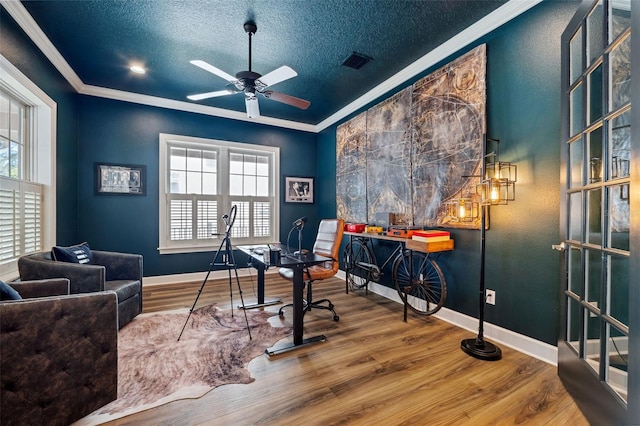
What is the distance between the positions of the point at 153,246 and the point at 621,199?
519 cm

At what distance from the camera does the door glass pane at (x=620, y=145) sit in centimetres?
130

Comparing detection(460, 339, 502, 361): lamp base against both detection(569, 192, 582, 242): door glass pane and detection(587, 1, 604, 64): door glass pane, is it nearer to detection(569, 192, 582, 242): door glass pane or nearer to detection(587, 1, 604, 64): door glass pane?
detection(569, 192, 582, 242): door glass pane

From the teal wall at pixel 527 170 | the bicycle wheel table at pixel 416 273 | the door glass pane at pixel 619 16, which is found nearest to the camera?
the door glass pane at pixel 619 16

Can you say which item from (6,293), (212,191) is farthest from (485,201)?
(212,191)

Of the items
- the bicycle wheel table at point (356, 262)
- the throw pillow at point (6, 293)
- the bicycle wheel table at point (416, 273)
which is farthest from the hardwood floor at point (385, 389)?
the bicycle wheel table at point (356, 262)

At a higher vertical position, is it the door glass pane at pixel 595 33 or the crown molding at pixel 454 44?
the crown molding at pixel 454 44

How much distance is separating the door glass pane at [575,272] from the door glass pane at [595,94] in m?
0.82

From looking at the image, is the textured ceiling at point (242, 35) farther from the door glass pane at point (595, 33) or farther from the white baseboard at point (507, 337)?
A: the white baseboard at point (507, 337)

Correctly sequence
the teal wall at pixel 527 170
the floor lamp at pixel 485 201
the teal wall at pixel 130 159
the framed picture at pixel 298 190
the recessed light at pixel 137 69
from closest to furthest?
the teal wall at pixel 527 170
the floor lamp at pixel 485 201
the recessed light at pixel 137 69
the teal wall at pixel 130 159
the framed picture at pixel 298 190

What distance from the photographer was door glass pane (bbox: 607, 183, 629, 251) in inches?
50.9

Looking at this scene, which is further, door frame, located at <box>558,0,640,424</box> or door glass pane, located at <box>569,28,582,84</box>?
door glass pane, located at <box>569,28,582,84</box>

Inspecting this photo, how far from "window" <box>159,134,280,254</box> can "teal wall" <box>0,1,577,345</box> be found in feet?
0.75

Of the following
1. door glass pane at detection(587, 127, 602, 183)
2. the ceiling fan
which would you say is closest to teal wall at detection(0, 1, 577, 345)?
door glass pane at detection(587, 127, 602, 183)

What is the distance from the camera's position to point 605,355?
138 centimetres
